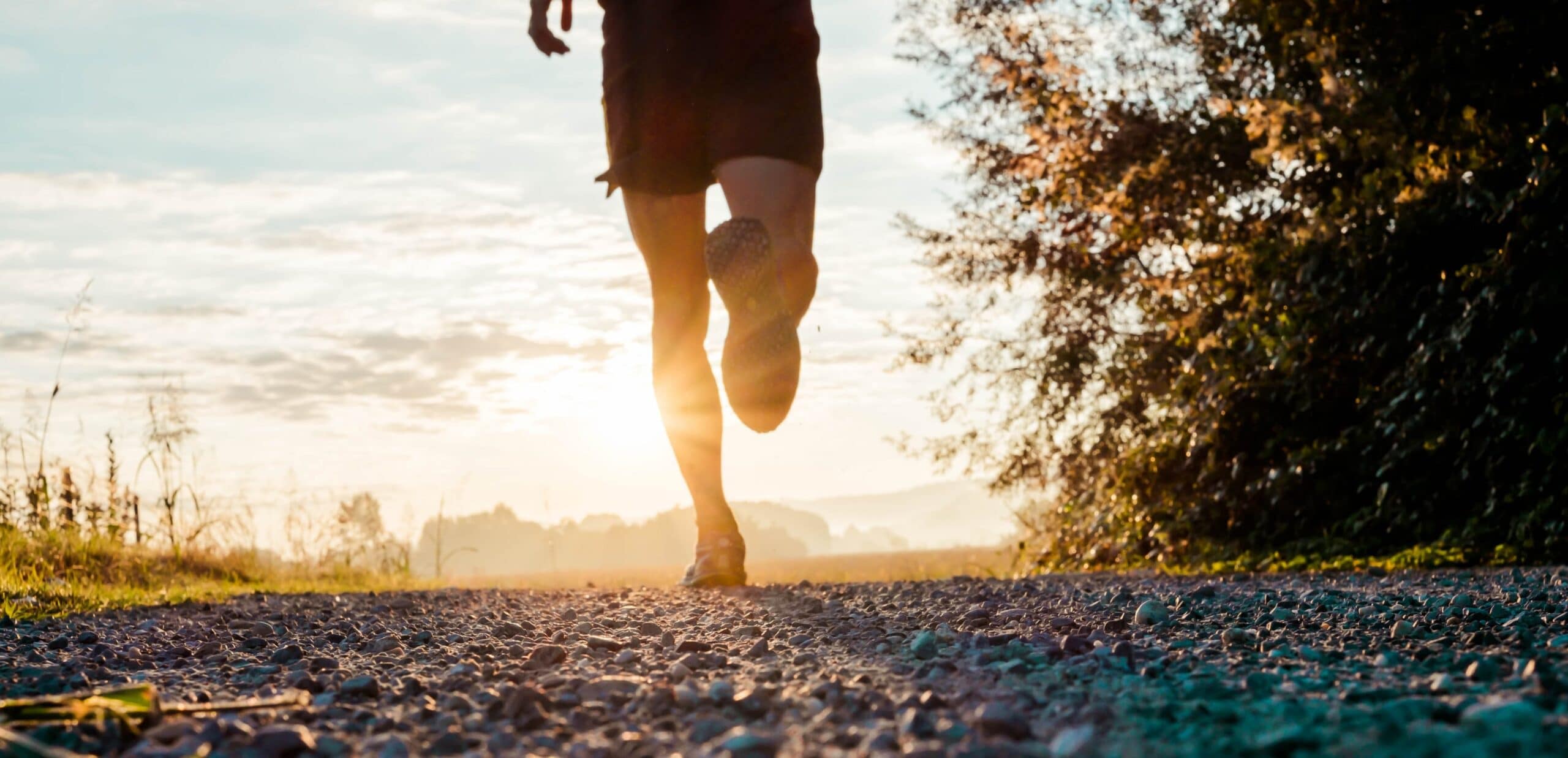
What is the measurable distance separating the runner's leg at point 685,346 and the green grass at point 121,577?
5.99 feet

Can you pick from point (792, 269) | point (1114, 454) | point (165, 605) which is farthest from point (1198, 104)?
point (165, 605)

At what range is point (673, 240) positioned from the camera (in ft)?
13.2

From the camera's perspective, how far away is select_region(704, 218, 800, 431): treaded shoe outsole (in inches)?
124

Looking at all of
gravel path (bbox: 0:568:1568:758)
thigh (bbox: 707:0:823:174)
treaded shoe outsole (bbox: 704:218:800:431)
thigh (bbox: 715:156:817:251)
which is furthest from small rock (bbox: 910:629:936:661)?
thigh (bbox: 707:0:823:174)

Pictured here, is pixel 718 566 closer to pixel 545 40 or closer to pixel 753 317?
pixel 753 317

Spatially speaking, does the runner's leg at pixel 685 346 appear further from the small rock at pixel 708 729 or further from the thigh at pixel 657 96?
the small rock at pixel 708 729

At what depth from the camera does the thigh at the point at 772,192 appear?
348 cm

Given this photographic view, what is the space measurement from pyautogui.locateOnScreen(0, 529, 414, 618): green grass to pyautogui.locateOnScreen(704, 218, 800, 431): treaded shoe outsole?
2.05 meters

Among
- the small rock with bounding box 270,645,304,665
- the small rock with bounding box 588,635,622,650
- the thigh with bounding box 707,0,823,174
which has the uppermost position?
the thigh with bounding box 707,0,823,174

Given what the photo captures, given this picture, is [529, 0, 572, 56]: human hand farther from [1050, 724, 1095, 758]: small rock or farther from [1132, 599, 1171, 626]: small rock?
[1050, 724, 1095, 758]: small rock

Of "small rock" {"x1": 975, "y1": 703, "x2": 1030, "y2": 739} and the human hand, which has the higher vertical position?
the human hand

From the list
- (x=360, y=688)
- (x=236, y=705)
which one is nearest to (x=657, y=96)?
(x=360, y=688)

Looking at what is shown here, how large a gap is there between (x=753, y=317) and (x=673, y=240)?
942 millimetres

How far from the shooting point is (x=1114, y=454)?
399 inches
